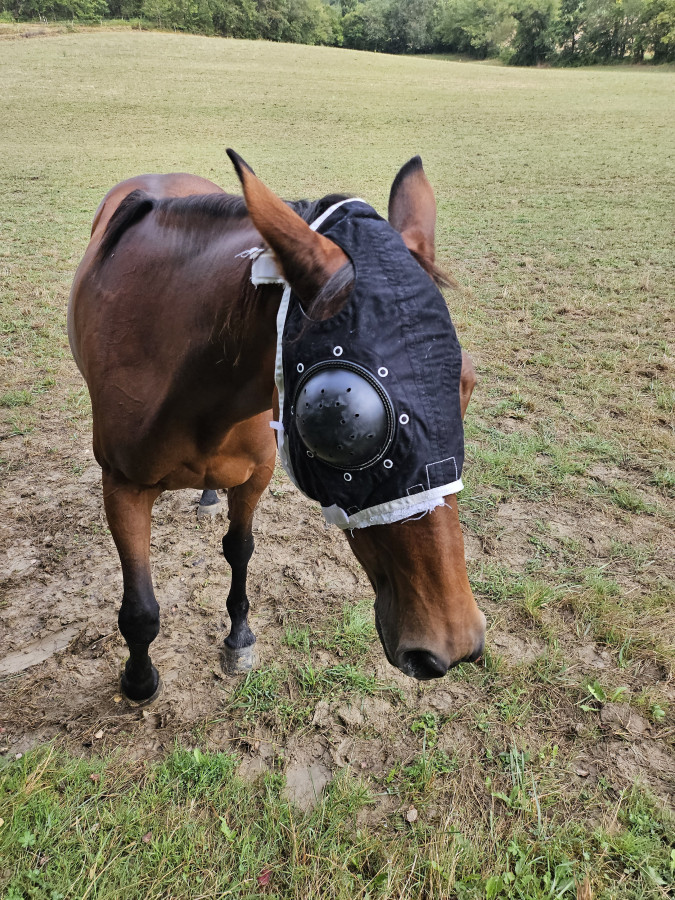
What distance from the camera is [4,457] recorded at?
4.53 m

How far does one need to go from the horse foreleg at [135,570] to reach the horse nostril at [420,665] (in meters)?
1.36

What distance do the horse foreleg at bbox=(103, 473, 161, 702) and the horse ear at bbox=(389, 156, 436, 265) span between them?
1504 millimetres

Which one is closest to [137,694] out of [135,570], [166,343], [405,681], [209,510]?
[135,570]

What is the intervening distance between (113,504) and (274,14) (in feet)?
225

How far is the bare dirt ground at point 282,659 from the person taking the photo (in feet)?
8.36

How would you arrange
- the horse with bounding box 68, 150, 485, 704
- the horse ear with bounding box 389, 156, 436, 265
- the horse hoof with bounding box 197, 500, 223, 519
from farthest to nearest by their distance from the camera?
the horse hoof with bounding box 197, 500, 223, 519, the horse ear with bounding box 389, 156, 436, 265, the horse with bounding box 68, 150, 485, 704

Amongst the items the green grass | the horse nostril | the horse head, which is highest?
the horse head

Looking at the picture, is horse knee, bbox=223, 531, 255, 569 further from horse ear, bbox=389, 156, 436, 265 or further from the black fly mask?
horse ear, bbox=389, 156, 436, 265

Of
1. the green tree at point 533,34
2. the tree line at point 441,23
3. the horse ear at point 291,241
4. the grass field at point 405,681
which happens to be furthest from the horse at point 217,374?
the green tree at point 533,34

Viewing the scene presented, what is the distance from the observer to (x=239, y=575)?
3.04 meters

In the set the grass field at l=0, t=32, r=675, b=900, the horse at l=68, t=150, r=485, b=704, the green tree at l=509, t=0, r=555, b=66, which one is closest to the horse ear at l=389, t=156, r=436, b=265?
the horse at l=68, t=150, r=485, b=704

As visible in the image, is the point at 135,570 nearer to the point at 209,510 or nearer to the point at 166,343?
the point at 166,343

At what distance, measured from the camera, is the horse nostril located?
4.75ft

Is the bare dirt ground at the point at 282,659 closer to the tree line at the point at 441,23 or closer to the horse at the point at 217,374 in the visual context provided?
the horse at the point at 217,374
